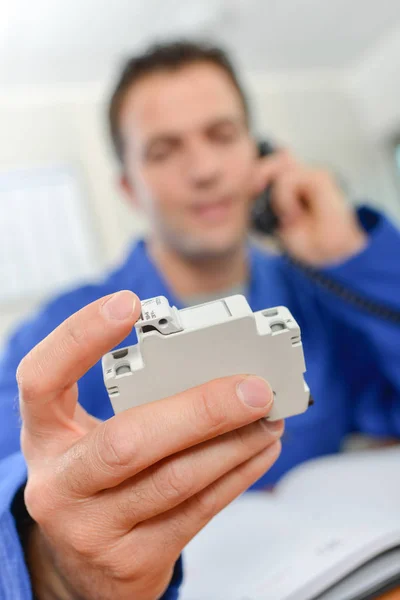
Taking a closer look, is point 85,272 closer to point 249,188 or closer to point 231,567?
point 249,188

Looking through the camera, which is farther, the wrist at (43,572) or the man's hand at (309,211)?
the man's hand at (309,211)

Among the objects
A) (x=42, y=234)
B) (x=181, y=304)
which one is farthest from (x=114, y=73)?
(x=181, y=304)

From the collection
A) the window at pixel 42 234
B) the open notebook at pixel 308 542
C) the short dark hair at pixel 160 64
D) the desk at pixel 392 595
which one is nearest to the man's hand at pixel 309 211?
the short dark hair at pixel 160 64

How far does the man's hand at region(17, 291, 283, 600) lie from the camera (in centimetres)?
18

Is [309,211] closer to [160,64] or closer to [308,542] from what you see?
[160,64]

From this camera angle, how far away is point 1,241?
1287 millimetres

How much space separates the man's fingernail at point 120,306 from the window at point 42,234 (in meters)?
1.15

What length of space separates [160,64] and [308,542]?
0.56m

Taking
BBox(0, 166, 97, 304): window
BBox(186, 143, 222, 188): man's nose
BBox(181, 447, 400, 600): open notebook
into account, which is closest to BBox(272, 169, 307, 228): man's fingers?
BBox(186, 143, 222, 188): man's nose

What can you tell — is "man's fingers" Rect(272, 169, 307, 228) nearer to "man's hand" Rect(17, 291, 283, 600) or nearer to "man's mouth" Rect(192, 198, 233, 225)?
"man's mouth" Rect(192, 198, 233, 225)

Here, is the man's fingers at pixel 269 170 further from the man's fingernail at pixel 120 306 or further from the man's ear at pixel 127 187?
the man's fingernail at pixel 120 306

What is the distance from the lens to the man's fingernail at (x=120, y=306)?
0.17 meters

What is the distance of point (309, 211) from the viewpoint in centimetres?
64

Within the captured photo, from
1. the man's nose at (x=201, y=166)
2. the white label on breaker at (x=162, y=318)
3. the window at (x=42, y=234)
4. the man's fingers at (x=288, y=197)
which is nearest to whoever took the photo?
the white label on breaker at (x=162, y=318)
